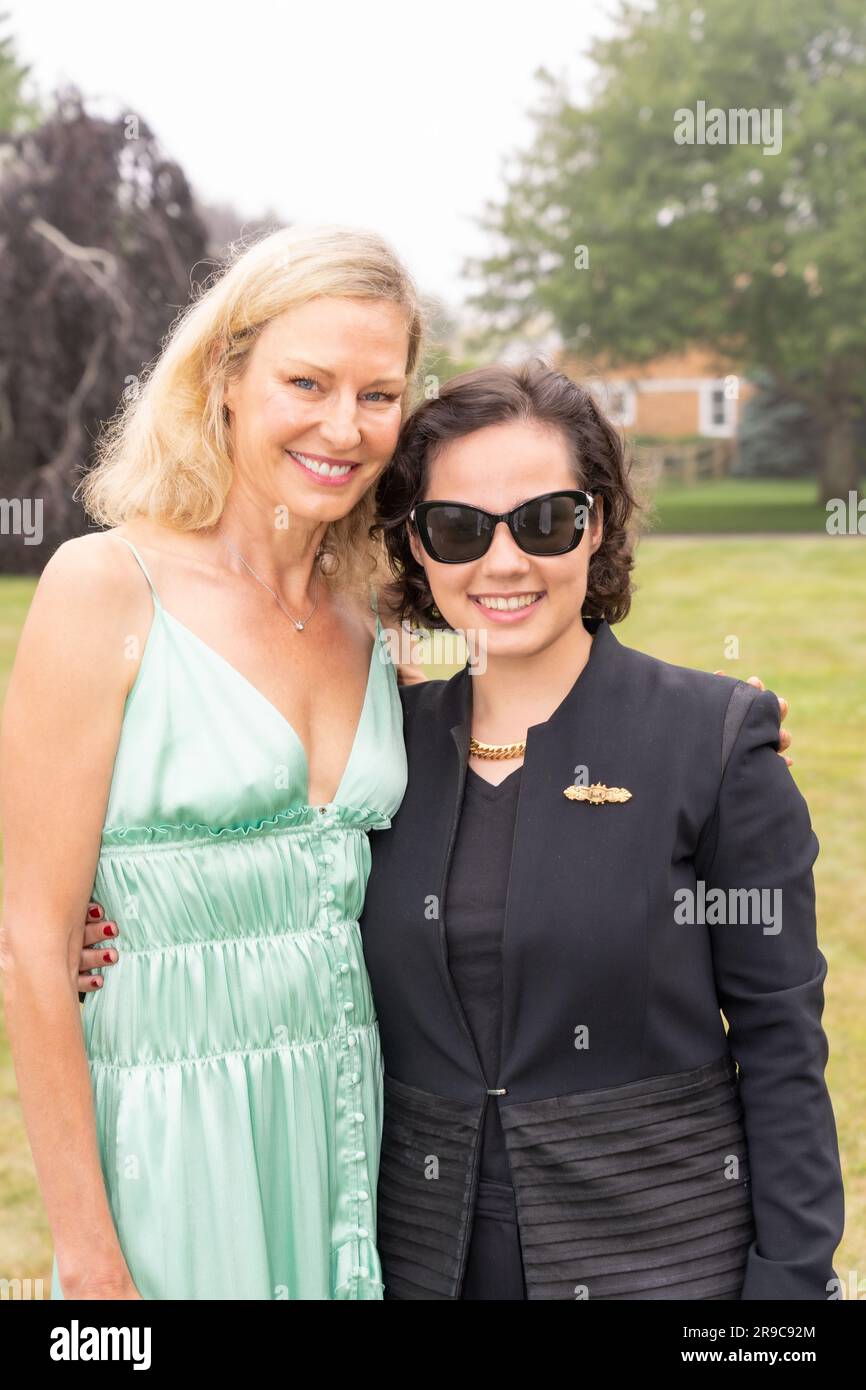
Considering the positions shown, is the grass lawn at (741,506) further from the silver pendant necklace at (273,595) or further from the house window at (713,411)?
the silver pendant necklace at (273,595)

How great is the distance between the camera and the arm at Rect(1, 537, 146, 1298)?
2.36m

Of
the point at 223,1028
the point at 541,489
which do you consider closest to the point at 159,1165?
the point at 223,1028

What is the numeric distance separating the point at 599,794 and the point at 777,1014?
49cm

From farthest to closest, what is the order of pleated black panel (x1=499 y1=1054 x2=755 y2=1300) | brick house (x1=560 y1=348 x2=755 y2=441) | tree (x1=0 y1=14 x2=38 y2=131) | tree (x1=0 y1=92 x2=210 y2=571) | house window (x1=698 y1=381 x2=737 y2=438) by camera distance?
1. house window (x1=698 y1=381 x2=737 y2=438)
2. brick house (x1=560 y1=348 x2=755 y2=441)
3. tree (x1=0 y1=14 x2=38 y2=131)
4. tree (x1=0 y1=92 x2=210 y2=571)
5. pleated black panel (x1=499 y1=1054 x2=755 y2=1300)

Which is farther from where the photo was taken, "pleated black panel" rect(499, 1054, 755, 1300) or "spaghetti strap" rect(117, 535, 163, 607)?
"spaghetti strap" rect(117, 535, 163, 607)

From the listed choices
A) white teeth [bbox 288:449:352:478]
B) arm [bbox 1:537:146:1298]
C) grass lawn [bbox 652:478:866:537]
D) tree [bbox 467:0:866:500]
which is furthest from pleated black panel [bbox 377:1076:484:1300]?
tree [bbox 467:0:866:500]

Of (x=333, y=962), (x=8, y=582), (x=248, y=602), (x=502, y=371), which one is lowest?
(x=333, y=962)

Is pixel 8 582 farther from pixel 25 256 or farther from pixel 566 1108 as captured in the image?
pixel 566 1108

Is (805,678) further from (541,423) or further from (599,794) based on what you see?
(599,794)

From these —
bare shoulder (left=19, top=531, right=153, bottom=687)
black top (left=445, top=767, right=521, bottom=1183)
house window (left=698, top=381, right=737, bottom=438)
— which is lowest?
black top (left=445, top=767, right=521, bottom=1183)

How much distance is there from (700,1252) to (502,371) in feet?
5.39

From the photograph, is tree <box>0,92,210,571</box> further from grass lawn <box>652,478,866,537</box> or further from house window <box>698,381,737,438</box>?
house window <box>698,381,737,438</box>
